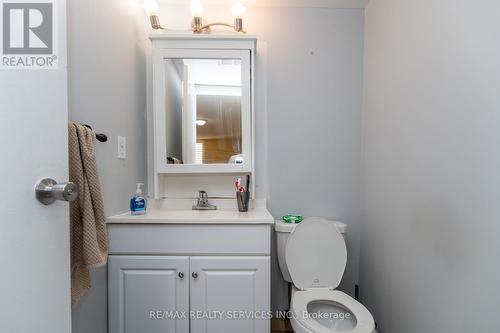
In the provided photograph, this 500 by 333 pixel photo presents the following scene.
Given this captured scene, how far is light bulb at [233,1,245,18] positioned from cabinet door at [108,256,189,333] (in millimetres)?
1424

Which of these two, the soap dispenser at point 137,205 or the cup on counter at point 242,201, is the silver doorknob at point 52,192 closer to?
the soap dispenser at point 137,205

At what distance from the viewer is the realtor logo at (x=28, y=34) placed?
1.55 ft

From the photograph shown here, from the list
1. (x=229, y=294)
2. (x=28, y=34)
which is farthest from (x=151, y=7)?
(x=229, y=294)

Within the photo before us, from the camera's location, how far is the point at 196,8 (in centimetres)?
135

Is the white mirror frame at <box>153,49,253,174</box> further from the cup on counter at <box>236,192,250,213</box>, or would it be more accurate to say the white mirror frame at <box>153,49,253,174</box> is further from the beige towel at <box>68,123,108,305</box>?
the beige towel at <box>68,123,108,305</box>

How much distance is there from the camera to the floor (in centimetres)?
148

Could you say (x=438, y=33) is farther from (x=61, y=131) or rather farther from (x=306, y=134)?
(x=61, y=131)

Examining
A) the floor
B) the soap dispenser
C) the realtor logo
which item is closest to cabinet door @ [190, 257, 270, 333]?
the soap dispenser

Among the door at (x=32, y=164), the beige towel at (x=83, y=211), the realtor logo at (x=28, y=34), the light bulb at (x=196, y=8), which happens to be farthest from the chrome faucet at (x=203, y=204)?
the light bulb at (x=196, y=8)

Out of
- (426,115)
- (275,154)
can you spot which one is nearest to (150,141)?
(275,154)

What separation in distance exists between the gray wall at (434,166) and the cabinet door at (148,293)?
42.1 inches

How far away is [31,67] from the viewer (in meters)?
0.51

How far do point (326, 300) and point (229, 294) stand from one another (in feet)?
1.67

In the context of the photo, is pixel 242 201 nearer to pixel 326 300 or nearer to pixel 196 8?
pixel 326 300
